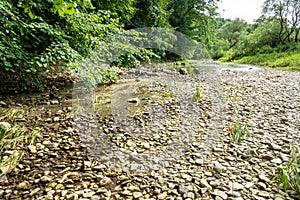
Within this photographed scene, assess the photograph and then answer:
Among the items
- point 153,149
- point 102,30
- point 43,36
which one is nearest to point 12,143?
point 153,149

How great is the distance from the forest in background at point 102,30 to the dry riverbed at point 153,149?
840 millimetres

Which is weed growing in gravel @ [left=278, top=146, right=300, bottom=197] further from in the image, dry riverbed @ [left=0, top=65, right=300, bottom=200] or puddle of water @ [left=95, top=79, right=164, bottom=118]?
puddle of water @ [left=95, top=79, right=164, bottom=118]

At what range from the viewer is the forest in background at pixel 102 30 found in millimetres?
2621

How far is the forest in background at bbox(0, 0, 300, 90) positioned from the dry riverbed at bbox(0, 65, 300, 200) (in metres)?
0.84

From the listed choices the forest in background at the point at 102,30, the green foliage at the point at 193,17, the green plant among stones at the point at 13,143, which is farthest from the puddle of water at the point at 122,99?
the green foliage at the point at 193,17

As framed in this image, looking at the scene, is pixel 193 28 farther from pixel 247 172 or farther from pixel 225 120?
pixel 247 172

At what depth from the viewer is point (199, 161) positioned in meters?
1.90

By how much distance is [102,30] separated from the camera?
3.71 metres

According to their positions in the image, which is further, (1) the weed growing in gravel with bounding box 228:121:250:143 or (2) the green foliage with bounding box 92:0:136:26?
(2) the green foliage with bounding box 92:0:136:26

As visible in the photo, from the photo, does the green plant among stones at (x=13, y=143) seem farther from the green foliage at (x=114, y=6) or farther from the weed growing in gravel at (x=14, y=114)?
the green foliage at (x=114, y=6)

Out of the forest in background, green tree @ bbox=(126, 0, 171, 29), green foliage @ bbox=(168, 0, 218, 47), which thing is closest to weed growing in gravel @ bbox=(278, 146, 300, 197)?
the forest in background

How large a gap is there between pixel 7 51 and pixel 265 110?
4.03 m

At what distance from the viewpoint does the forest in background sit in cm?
262

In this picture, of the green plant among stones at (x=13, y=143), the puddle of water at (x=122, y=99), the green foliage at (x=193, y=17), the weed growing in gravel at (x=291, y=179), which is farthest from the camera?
the green foliage at (x=193, y=17)
